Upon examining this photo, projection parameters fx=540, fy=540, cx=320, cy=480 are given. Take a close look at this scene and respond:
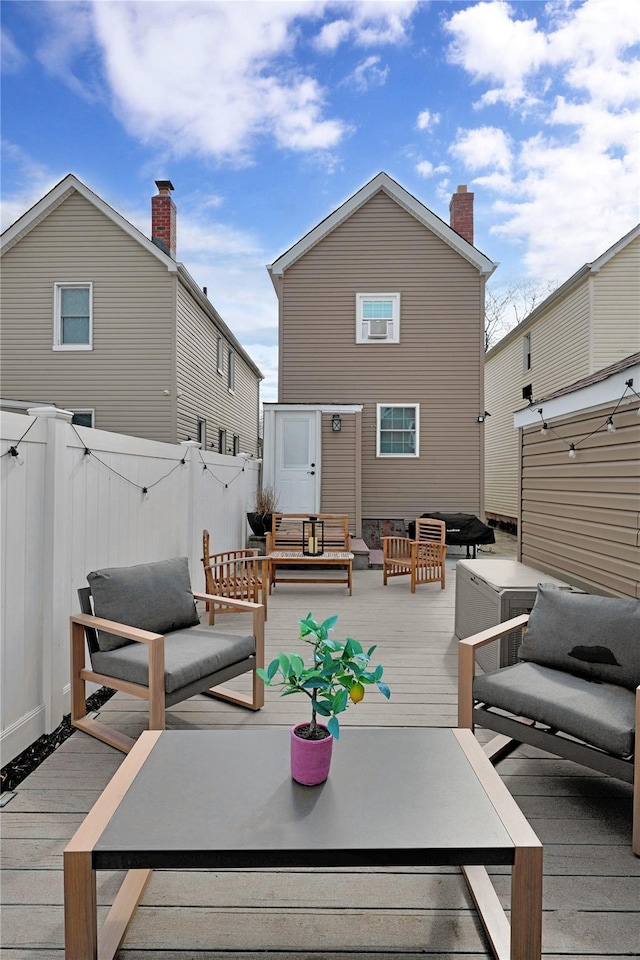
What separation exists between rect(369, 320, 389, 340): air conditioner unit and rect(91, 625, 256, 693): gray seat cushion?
9107 millimetres

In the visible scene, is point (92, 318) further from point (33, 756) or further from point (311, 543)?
point (33, 756)

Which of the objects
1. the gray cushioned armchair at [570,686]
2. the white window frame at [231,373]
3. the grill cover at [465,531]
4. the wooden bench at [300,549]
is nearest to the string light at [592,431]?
the gray cushioned armchair at [570,686]

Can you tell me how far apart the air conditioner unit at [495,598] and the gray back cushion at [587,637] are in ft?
0.82

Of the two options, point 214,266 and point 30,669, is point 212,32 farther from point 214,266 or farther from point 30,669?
point 214,266

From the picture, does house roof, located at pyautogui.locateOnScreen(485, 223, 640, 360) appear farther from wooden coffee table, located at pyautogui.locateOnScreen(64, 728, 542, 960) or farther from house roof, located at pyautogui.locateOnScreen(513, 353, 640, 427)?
wooden coffee table, located at pyautogui.locateOnScreen(64, 728, 542, 960)

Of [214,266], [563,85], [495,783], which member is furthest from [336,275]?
[495,783]

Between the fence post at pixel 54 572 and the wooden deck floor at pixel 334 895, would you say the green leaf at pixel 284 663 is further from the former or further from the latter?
the fence post at pixel 54 572

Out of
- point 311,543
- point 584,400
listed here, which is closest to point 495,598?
point 584,400

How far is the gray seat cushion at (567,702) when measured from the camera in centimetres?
220

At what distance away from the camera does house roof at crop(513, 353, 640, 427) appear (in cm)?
314

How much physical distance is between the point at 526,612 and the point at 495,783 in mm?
2022

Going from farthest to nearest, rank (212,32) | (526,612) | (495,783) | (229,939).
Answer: (212,32) < (526,612) < (495,783) < (229,939)

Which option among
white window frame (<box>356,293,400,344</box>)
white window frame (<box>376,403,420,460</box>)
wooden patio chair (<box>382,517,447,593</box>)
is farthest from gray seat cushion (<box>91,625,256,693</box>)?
white window frame (<box>356,293,400,344</box>)

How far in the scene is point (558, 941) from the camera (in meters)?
1.69
